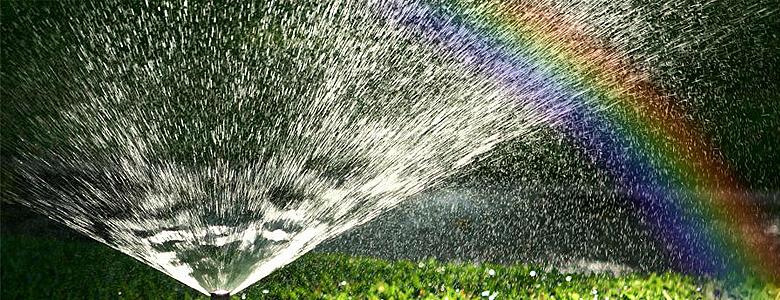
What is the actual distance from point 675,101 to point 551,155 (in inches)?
55.9

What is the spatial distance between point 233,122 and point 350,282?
273 cm

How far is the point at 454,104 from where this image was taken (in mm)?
A: 5719

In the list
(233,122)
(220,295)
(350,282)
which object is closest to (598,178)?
(233,122)

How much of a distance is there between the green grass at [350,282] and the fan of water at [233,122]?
1.14 feet

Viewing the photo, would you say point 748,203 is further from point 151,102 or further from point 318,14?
point 151,102

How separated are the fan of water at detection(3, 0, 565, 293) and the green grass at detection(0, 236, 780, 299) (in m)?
0.35

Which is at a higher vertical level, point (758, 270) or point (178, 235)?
point (178, 235)

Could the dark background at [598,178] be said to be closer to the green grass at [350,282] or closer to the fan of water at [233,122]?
the fan of water at [233,122]

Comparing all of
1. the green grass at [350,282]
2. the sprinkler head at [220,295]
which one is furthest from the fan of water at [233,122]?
the green grass at [350,282]

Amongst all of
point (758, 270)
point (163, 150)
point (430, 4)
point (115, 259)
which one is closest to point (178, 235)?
point (115, 259)

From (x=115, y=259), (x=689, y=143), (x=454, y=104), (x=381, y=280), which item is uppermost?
(x=115, y=259)

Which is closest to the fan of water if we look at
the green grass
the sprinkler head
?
the sprinkler head

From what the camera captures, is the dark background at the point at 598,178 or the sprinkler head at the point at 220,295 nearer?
the sprinkler head at the point at 220,295

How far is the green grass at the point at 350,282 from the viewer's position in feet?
16.3
